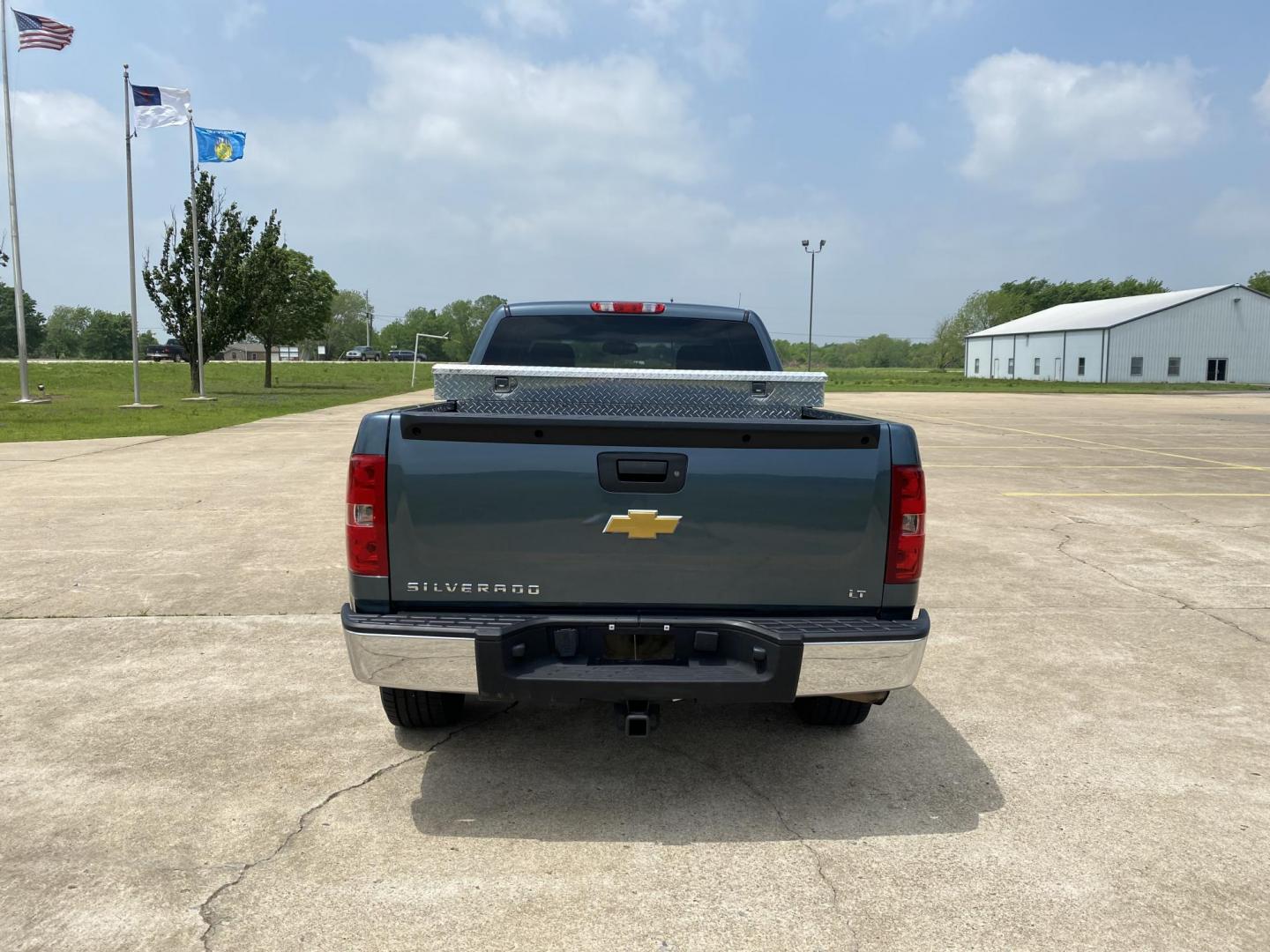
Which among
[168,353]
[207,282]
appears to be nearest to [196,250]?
[207,282]

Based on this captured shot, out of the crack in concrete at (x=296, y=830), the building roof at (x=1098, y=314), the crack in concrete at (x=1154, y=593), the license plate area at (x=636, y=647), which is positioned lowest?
the crack in concrete at (x=296, y=830)

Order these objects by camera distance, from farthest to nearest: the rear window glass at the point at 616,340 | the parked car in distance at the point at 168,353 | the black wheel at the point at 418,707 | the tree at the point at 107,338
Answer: the tree at the point at 107,338
the parked car in distance at the point at 168,353
the rear window glass at the point at 616,340
the black wheel at the point at 418,707

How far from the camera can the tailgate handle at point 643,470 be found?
329cm

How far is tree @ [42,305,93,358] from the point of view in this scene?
6142 inches

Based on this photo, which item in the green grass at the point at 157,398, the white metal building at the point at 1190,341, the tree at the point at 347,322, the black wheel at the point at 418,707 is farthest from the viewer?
the tree at the point at 347,322

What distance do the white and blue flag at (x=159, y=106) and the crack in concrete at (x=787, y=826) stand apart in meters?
31.2

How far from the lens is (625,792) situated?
12.2 feet

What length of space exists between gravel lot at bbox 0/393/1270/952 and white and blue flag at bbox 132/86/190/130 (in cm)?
2679

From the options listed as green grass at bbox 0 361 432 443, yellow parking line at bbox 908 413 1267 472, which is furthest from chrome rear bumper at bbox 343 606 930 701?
green grass at bbox 0 361 432 443

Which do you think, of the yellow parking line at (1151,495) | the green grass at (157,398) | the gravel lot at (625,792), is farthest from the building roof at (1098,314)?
the gravel lot at (625,792)

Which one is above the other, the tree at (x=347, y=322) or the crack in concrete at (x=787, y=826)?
the tree at (x=347, y=322)

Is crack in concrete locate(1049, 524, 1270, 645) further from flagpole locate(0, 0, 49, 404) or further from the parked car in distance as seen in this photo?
the parked car in distance

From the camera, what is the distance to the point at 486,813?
3520mm

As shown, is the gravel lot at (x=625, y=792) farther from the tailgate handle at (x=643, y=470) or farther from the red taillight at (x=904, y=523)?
the tailgate handle at (x=643, y=470)
